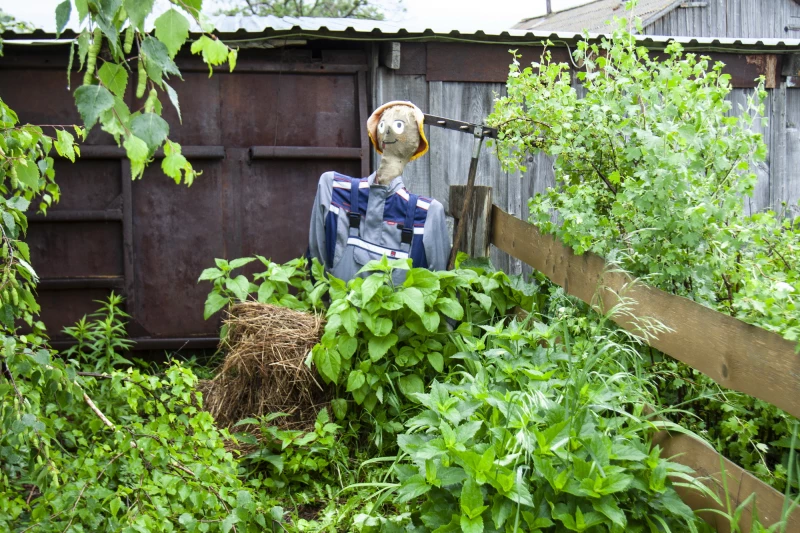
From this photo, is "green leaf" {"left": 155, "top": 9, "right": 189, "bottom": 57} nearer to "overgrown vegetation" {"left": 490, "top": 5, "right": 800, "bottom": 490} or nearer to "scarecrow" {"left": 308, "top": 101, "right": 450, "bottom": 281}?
"overgrown vegetation" {"left": 490, "top": 5, "right": 800, "bottom": 490}

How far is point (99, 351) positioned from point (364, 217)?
2135 mm

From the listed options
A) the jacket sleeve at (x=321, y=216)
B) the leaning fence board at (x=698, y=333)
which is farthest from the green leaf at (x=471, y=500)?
the jacket sleeve at (x=321, y=216)

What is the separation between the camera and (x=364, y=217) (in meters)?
4.42

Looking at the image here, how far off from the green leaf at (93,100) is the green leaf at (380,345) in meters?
2.47

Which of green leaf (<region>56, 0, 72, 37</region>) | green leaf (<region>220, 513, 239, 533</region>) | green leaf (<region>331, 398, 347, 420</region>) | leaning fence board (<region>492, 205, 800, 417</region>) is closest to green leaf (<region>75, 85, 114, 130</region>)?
green leaf (<region>56, 0, 72, 37</region>)

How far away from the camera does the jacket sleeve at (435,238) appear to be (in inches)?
172

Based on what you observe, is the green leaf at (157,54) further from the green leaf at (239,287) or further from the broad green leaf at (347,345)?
the green leaf at (239,287)

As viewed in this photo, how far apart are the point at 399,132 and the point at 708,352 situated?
2.39 m

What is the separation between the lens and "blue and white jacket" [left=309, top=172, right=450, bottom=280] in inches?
172

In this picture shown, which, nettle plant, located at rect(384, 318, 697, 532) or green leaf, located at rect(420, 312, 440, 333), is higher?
green leaf, located at rect(420, 312, 440, 333)

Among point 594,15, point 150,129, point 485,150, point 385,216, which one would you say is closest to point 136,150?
point 150,129

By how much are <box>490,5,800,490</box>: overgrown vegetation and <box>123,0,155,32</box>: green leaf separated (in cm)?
209

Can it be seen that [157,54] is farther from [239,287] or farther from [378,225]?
[239,287]

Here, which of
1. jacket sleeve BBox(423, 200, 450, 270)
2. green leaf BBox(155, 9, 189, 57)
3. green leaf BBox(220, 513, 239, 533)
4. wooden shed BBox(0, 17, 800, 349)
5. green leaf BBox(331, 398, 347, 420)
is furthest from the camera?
wooden shed BBox(0, 17, 800, 349)
